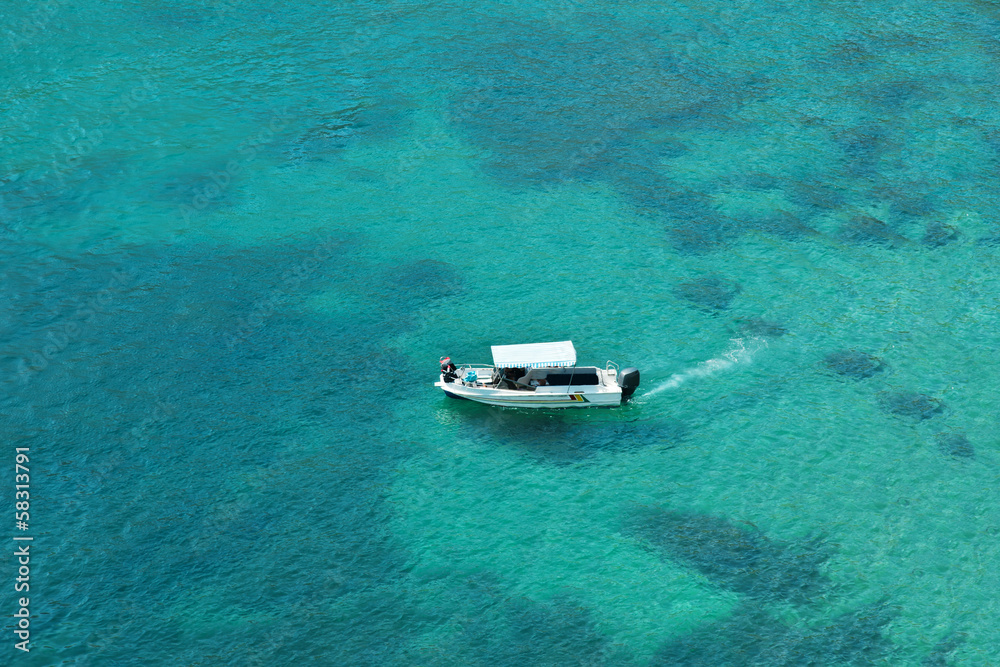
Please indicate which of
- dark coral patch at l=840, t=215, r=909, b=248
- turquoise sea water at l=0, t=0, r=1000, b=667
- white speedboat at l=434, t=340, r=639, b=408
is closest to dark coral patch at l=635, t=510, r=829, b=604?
turquoise sea water at l=0, t=0, r=1000, b=667

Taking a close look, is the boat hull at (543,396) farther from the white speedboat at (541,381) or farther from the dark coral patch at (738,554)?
the dark coral patch at (738,554)

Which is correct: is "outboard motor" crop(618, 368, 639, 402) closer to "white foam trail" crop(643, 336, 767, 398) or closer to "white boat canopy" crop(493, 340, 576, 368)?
"white foam trail" crop(643, 336, 767, 398)

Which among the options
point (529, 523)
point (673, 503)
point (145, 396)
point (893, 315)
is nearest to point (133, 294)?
point (145, 396)

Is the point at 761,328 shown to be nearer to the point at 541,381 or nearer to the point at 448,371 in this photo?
the point at 541,381

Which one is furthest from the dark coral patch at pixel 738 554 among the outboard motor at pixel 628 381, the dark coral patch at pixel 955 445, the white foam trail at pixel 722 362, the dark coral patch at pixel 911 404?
the dark coral patch at pixel 911 404

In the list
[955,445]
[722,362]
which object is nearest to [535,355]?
[722,362]

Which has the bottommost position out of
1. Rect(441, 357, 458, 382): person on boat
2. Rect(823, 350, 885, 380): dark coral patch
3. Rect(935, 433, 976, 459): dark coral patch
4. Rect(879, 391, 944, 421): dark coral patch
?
Rect(935, 433, 976, 459): dark coral patch
